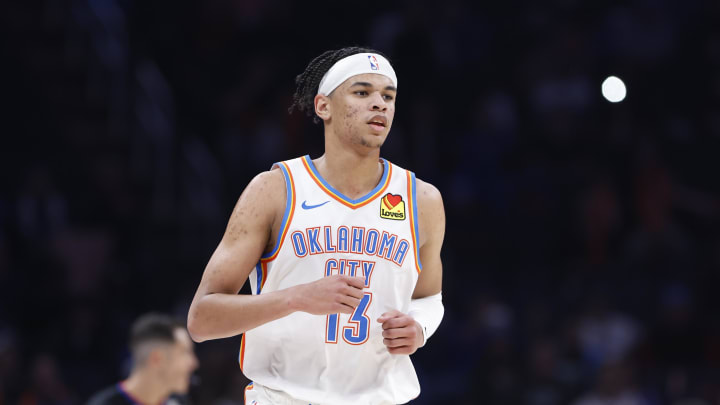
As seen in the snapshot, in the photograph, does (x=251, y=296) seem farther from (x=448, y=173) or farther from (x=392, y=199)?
Answer: (x=448, y=173)

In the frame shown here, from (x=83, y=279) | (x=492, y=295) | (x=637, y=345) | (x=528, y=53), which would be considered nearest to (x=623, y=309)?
(x=637, y=345)

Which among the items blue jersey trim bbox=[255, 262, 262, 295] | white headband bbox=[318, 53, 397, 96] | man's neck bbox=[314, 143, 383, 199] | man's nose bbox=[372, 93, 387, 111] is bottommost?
blue jersey trim bbox=[255, 262, 262, 295]

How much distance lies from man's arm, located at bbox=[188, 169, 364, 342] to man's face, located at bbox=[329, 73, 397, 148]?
1.13 feet

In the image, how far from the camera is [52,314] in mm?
8594

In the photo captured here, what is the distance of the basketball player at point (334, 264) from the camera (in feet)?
12.1

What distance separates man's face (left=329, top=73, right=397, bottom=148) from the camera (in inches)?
152

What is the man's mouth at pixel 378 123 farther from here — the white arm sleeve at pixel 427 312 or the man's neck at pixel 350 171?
the white arm sleeve at pixel 427 312

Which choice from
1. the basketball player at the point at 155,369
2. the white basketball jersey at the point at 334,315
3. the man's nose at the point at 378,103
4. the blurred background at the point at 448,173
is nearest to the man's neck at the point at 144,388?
the basketball player at the point at 155,369

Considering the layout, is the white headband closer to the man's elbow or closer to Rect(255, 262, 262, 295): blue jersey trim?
Rect(255, 262, 262, 295): blue jersey trim

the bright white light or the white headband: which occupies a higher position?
the bright white light

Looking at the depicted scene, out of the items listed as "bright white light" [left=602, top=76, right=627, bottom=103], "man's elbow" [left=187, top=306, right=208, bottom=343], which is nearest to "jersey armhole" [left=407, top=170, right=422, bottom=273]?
"man's elbow" [left=187, top=306, right=208, bottom=343]

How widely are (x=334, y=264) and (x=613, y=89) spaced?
20.3ft

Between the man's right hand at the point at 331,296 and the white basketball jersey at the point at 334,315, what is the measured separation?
1.10ft

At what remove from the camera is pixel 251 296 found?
3.55 meters
